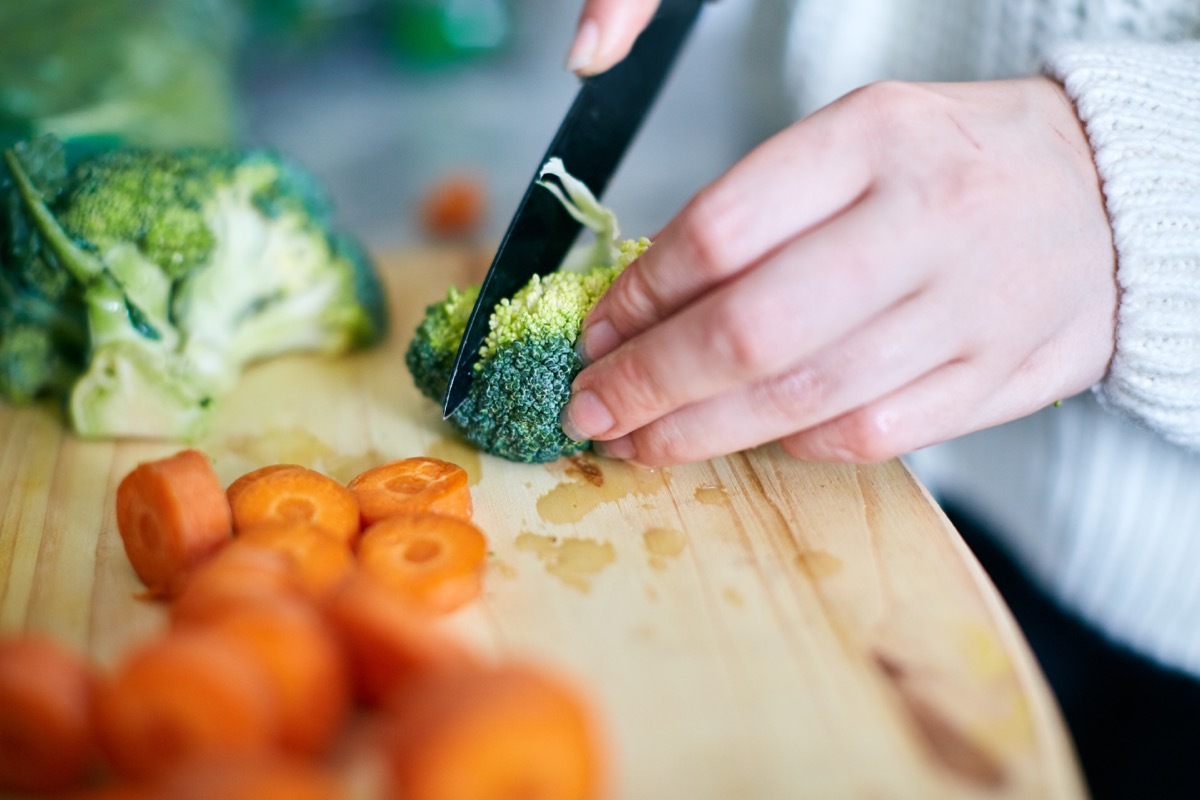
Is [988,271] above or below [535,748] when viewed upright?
above

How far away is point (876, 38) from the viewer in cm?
183

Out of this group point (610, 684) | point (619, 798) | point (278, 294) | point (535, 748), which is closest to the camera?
point (535, 748)

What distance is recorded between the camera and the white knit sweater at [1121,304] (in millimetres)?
1195

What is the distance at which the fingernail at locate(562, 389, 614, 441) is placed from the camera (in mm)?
1247

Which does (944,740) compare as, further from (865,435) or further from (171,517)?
(171,517)

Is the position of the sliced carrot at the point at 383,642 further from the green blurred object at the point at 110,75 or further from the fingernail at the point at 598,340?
the green blurred object at the point at 110,75

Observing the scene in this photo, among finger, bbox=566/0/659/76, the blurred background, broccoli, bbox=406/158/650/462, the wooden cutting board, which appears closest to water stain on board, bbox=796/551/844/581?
the wooden cutting board

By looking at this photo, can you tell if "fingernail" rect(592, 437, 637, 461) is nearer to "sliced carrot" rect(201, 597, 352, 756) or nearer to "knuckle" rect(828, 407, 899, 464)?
"knuckle" rect(828, 407, 899, 464)

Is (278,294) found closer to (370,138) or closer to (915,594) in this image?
(915,594)

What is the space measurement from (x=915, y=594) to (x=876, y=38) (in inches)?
Result: 45.7

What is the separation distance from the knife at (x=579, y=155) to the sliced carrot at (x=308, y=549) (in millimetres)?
306

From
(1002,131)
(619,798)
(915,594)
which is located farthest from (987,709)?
(1002,131)

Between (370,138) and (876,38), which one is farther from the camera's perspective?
(370,138)

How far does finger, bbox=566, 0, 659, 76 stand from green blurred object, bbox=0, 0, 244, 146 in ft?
4.22
